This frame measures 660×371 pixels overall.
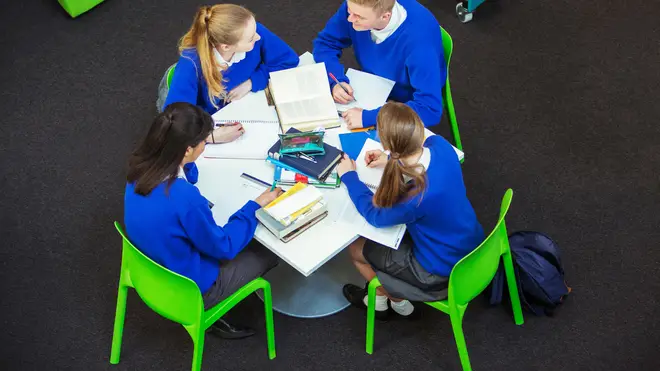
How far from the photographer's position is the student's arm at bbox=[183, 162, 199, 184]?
2.31 meters

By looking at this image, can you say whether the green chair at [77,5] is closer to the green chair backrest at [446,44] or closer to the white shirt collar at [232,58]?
the white shirt collar at [232,58]

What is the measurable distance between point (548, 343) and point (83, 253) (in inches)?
81.8

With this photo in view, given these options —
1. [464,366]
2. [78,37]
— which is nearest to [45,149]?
[78,37]

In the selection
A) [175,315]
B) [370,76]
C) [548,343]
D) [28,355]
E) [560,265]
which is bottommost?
[28,355]

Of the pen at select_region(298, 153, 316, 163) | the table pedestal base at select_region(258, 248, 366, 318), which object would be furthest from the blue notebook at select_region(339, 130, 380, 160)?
the table pedestal base at select_region(258, 248, 366, 318)

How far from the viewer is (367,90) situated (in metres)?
2.78

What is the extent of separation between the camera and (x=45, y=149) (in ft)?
11.8

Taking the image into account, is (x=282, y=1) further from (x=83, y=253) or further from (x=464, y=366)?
(x=464, y=366)

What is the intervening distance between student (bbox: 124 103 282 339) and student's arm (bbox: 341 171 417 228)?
298 mm

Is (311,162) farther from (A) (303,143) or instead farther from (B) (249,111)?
(B) (249,111)

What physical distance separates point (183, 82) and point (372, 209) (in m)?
0.96

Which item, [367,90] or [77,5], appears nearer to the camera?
[367,90]

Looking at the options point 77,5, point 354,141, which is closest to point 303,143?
point 354,141

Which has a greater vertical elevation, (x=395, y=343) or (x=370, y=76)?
(x=370, y=76)
